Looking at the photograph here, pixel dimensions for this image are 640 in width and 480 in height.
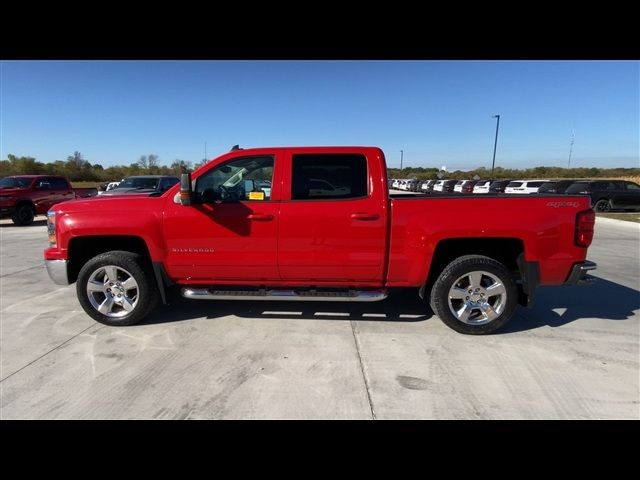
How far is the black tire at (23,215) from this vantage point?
43.0ft

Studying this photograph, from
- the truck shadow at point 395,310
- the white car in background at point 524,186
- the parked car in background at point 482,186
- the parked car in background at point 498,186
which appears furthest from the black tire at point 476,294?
the parked car in background at point 482,186

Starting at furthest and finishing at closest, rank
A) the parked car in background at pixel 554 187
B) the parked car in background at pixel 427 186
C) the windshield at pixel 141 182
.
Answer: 1. the parked car in background at pixel 427 186
2. the parked car in background at pixel 554 187
3. the windshield at pixel 141 182

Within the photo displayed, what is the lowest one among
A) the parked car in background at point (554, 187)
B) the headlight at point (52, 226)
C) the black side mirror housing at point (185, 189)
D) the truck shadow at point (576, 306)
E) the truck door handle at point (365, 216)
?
the truck shadow at point (576, 306)

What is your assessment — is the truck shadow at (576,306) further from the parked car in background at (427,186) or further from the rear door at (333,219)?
the parked car in background at (427,186)

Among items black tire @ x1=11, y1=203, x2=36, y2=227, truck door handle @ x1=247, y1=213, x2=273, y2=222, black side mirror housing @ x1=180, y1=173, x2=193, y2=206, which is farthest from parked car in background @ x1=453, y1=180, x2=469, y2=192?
black side mirror housing @ x1=180, y1=173, x2=193, y2=206

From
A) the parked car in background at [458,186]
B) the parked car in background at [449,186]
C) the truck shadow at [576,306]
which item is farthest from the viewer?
the parked car in background at [449,186]

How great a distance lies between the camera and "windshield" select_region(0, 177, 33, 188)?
1333cm

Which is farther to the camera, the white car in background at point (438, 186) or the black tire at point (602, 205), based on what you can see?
the white car in background at point (438, 186)

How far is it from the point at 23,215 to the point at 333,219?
14.8 m

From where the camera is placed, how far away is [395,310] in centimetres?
456

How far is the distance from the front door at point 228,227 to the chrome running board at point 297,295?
0.54ft

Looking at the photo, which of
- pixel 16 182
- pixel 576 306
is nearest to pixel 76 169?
pixel 16 182

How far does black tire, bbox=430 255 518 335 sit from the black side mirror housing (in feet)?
9.29

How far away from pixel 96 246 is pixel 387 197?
351 cm
